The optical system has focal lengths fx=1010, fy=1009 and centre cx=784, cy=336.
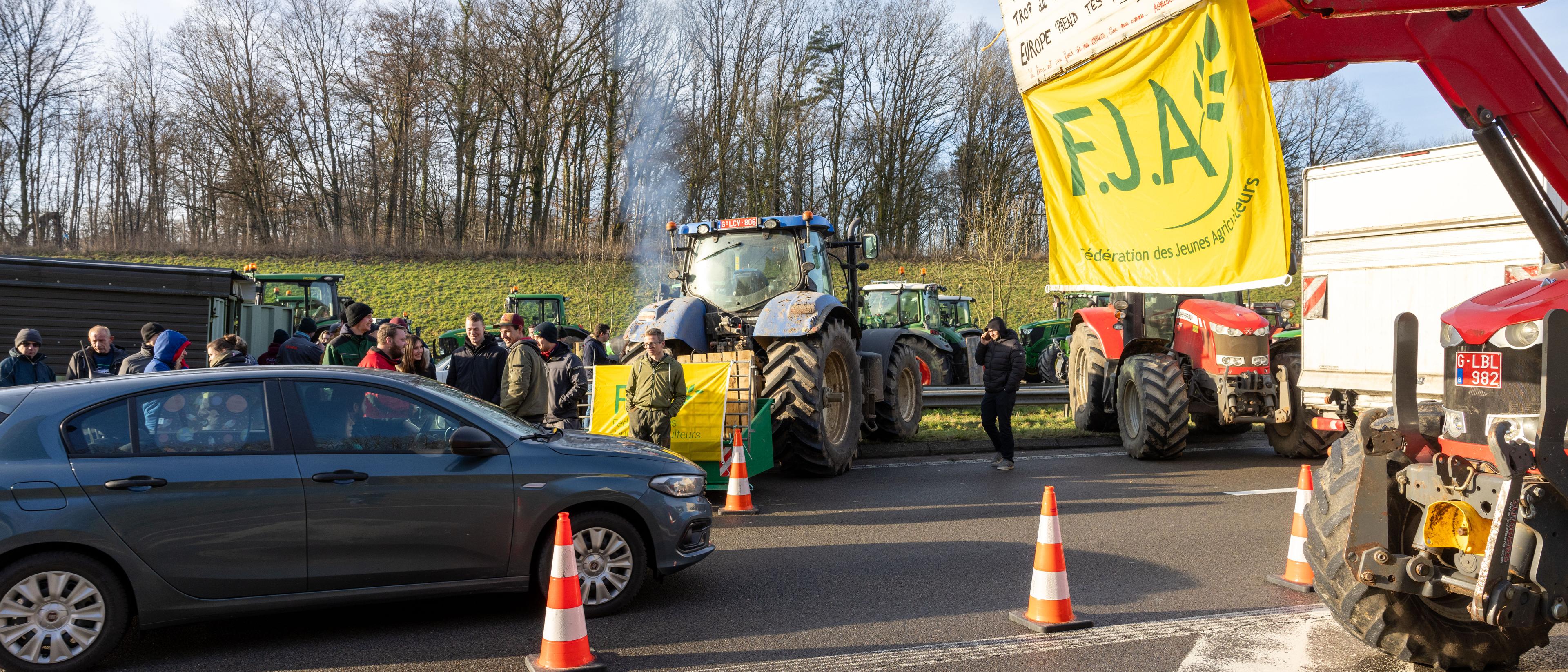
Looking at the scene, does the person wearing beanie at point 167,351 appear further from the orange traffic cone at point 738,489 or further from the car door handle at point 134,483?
the orange traffic cone at point 738,489

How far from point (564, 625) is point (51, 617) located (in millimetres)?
2346

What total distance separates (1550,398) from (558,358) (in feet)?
25.8

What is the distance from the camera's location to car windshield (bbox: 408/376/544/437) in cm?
554

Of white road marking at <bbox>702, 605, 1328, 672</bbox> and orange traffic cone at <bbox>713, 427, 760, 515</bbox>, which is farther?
orange traffic cone at <bbox>713, 427, 760, 515</bbox>

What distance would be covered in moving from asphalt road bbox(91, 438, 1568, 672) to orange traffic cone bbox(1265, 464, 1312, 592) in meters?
0.10

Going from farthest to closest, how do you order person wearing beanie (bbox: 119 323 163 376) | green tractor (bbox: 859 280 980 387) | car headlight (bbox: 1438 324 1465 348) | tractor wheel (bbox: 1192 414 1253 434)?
green tractor (bbox: 859 280 980 387), tractor wheel (bbox: 1192 414 1253 434), person wearing beanie (bbox: 119 323 163 376), car headlight (bbox: 1438 324 1465 348)

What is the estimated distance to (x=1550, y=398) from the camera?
3.66 metres

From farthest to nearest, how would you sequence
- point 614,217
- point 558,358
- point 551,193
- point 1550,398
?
point 551,193 < point 614,217 < point 558,358 < point 1550,398

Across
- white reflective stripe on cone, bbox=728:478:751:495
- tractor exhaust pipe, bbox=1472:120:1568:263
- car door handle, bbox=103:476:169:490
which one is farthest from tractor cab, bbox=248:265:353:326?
tractor exhaust pipe, bbox=1472:120:1568:263

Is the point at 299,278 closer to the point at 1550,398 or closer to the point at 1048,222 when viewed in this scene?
the point at 1048,222

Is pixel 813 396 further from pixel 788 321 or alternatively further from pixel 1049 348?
pixel 1049 348

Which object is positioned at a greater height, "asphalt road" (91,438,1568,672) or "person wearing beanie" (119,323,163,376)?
"person wearing beanie" (119,323,163,376)

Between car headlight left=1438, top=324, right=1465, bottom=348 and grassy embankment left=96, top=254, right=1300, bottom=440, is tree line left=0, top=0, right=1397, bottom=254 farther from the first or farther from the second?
car headlight left=1438, top=324, right=1465, bottom=348

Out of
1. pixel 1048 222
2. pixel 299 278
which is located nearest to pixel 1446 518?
pixel 1048 222
